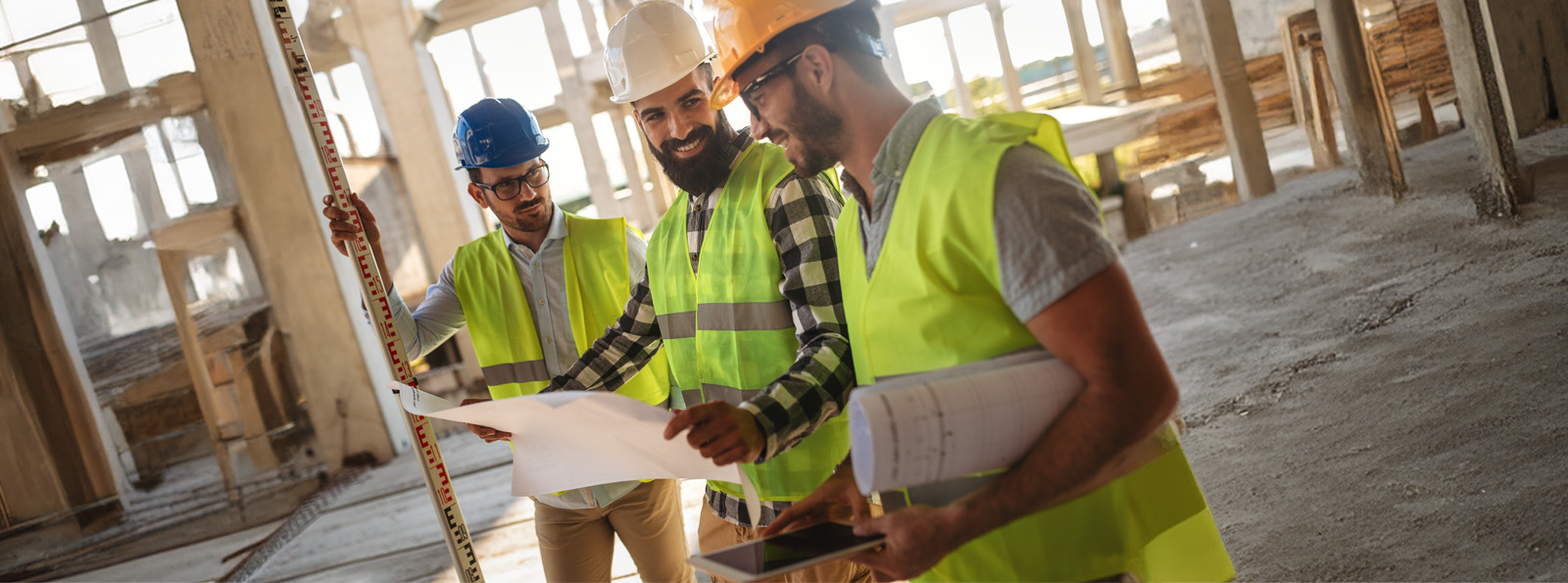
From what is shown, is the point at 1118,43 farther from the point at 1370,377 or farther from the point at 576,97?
the point at 576,97

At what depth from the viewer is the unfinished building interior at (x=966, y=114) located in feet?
12.0

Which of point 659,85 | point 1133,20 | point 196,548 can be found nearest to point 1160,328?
point 1133,20

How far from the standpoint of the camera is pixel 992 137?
50.1 inches

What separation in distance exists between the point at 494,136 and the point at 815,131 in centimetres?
140

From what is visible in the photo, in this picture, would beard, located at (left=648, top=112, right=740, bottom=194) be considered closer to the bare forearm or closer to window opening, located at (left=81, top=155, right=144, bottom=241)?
the bare forearm

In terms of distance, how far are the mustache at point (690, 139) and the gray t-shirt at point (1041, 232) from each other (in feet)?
3.61

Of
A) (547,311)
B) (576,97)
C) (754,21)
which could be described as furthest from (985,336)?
(576,97)

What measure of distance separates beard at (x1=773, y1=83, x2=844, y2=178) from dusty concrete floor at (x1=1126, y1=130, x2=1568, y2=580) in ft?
8.71

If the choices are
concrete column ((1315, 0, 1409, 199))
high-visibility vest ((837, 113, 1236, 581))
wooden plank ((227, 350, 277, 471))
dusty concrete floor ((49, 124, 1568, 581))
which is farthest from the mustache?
wooden plank ((227, 350, 277, 471))

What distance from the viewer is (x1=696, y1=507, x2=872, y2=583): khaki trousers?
2.20m

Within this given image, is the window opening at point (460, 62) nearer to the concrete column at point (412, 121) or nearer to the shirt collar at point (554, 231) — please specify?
the concrete column at point (412, 121)

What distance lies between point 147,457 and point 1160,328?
291 inches

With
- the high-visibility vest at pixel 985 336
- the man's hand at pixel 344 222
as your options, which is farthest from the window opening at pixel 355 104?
the high-visibility vest at pixel 985 336

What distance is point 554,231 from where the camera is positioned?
2.77 m
